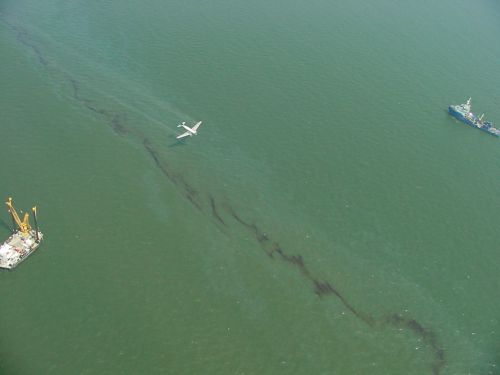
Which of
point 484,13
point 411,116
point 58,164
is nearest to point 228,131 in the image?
point 58,164

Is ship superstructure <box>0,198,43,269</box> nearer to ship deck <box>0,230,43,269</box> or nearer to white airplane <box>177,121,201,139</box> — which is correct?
ship deck <box>0,230,43,269</box>

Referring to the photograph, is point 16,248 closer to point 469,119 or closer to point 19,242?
point 19,242

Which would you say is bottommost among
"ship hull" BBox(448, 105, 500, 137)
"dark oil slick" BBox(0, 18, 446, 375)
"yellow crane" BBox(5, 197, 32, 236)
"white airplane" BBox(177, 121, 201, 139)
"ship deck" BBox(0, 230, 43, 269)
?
"ship deck" BBox(0, 230, 43, 269)

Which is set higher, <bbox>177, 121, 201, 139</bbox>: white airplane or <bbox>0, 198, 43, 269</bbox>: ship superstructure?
<bbox>177, 121, 201, 139</bbox>: white airplane

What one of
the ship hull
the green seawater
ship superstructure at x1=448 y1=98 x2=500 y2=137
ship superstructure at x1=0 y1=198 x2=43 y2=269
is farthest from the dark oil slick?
ship superstructure at x1=448 y1=98 x2=500 y2=137

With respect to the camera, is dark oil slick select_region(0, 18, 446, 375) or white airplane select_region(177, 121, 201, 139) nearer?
dark oil slick select_region(0, 18, 446, 375)

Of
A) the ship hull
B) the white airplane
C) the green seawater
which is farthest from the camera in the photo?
the ship hull
